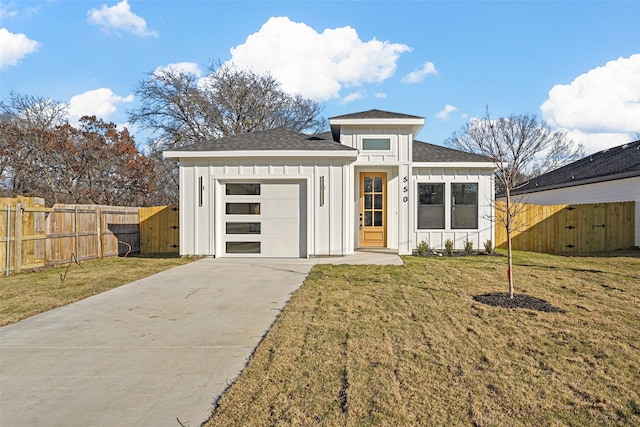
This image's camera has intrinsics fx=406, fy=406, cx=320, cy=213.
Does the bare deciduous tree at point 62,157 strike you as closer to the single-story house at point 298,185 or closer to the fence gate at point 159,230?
the fence gate at point 159,230

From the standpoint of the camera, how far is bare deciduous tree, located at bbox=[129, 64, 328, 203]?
2697 centimetres

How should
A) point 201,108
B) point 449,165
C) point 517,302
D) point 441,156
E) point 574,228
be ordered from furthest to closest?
point 201,108
point 574,228
point 441,156
point 449,165
point 517,302

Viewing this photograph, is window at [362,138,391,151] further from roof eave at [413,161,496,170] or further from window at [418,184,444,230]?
window at [418,184,444,230]

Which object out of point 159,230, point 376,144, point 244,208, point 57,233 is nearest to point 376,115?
point 376,144

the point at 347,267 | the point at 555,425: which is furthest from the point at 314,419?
the point at 347,267

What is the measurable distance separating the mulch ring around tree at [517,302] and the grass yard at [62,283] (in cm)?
670

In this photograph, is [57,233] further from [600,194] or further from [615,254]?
[600,194]

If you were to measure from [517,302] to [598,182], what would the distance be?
43.2ft

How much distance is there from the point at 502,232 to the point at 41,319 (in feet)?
45.8

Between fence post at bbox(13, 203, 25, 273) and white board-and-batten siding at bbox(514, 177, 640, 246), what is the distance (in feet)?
42.7

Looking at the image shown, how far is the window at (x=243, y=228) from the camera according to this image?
11.8 m

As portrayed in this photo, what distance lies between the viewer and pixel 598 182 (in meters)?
16.2

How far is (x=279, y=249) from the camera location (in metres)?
11.8

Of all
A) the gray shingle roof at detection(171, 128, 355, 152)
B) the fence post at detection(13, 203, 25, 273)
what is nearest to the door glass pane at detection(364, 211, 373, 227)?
the gray shingle roof at detection(171, 128, 355, 152)
